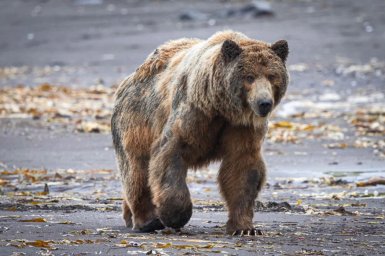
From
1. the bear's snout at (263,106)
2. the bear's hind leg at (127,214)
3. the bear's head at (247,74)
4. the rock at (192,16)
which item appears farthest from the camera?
the rock at (192,16)

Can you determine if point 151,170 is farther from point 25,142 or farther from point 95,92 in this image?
point 95,92

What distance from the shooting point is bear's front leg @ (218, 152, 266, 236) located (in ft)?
28.2

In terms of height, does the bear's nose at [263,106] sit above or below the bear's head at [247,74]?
below

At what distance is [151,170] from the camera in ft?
29.0

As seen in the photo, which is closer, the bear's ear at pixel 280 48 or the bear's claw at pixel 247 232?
the bear's ear at pixel 280 48

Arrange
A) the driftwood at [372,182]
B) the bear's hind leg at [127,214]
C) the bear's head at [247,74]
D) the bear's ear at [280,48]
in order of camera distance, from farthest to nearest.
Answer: the driftwood at [372,182], the bear's hind leg at [127,214], the bear's ear at [280,48], the bear's head at [247,74]

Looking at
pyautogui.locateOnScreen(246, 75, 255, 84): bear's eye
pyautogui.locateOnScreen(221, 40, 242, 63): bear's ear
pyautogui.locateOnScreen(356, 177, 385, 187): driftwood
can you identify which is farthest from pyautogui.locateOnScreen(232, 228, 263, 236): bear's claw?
pyautogui.locateOnScreen(356, 177, 385, 187): driftwood

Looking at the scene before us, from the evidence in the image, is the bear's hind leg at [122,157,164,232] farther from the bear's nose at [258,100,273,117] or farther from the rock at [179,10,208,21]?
the rock at [179,10,208,21]

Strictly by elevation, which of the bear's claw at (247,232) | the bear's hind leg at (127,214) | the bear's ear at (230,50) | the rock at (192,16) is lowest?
the bear's hind leg at (127,214)

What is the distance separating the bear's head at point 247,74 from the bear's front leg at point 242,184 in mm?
377

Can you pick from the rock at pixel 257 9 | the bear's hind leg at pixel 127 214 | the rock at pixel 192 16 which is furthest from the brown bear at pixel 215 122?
the rock at pixel 257 9

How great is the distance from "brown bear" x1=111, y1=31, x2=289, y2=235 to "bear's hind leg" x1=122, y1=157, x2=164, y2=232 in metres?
0.05

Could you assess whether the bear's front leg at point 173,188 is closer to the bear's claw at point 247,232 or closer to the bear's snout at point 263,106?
the bear's claw at point 247,232

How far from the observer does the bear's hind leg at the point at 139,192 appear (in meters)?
9.38
